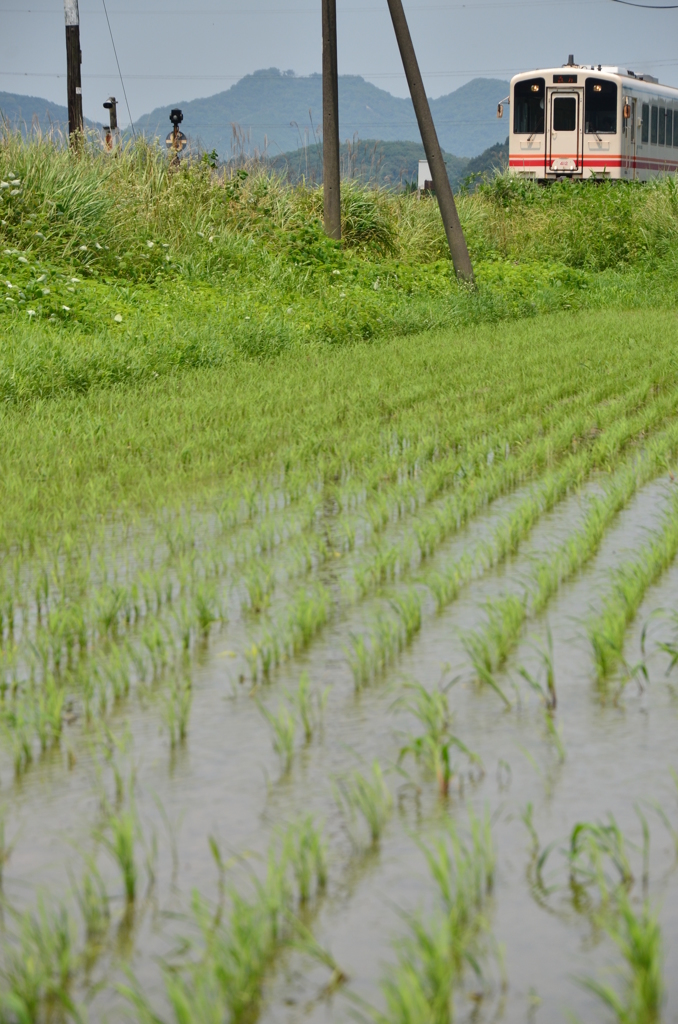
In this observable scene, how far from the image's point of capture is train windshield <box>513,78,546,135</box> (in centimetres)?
3056

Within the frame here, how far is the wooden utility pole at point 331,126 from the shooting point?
1898 cm

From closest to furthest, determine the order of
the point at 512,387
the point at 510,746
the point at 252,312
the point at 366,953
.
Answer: the point at 366,953, the point at 510,746, the point at 512,387, the point at 252,312

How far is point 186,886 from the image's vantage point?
7.88ft

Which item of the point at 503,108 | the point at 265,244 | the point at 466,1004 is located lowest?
the point at 466,1004

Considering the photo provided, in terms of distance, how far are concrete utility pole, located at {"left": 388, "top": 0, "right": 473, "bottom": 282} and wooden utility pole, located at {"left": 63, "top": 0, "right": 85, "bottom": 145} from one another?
26.3ft

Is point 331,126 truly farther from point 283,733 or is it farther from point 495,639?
point 283,733

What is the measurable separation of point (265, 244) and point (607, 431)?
11224 mm

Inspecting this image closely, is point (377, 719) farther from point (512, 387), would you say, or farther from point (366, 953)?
point (512, 387)

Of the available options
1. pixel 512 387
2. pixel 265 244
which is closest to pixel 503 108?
pixel 265 244

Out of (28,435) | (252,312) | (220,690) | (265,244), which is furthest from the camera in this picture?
(265,244)

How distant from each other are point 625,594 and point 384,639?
87 cm

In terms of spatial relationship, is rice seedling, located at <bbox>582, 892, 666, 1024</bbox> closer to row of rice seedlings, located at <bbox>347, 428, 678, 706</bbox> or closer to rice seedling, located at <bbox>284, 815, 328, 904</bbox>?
rice seedling, located at <bbox>284, 815, 328, 904</bbox>

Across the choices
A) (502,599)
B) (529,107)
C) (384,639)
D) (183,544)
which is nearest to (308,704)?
(384,639)

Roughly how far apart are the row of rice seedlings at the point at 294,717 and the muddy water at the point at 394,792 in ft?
0.10
